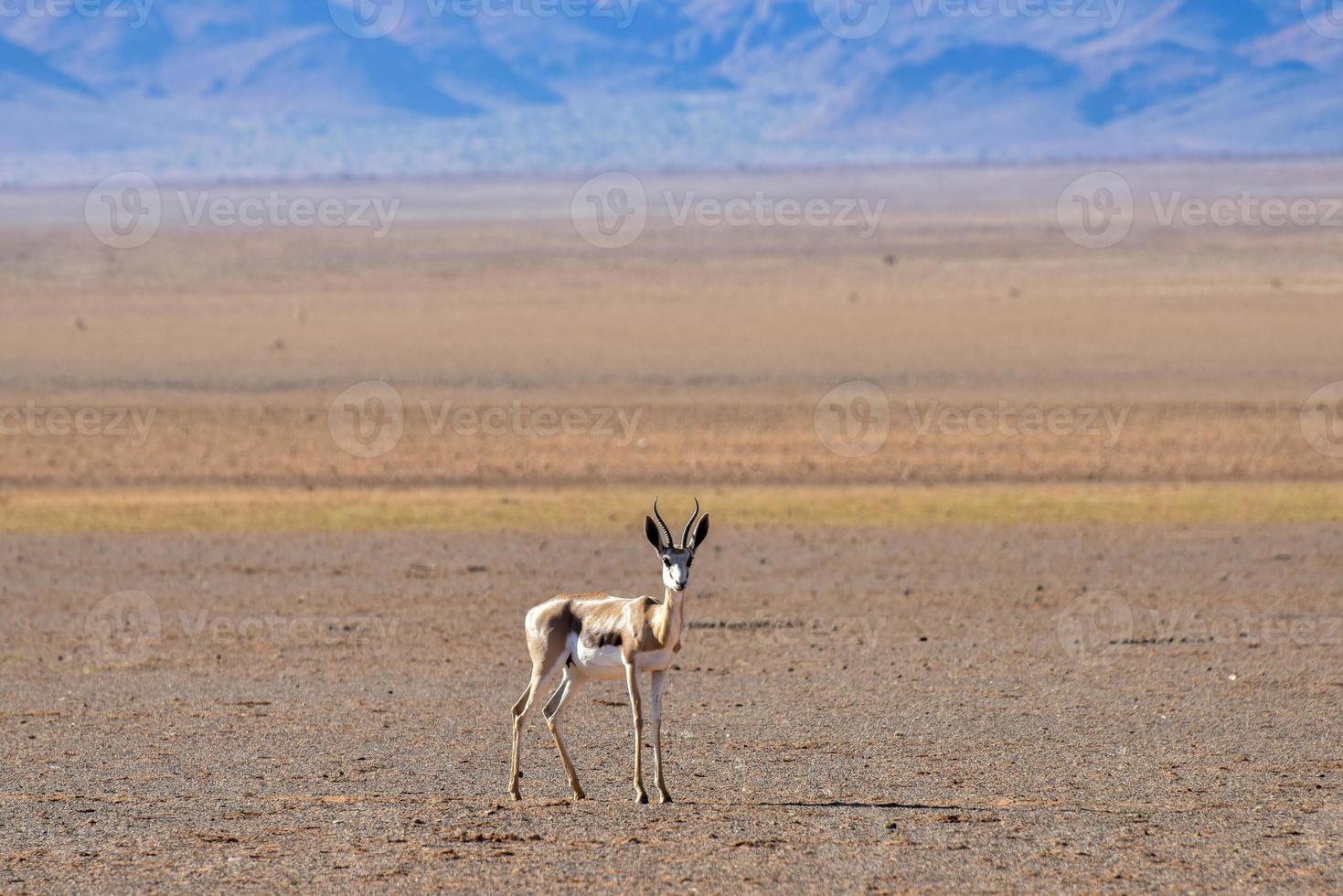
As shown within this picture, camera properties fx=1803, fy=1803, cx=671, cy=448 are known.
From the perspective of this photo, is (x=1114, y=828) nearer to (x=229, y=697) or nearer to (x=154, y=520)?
(x=229, y=697)

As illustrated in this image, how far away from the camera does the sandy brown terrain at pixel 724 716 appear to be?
8805 millimetres

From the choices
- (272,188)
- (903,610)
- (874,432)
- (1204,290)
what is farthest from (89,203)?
(903,610)

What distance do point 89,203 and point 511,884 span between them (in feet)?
391
